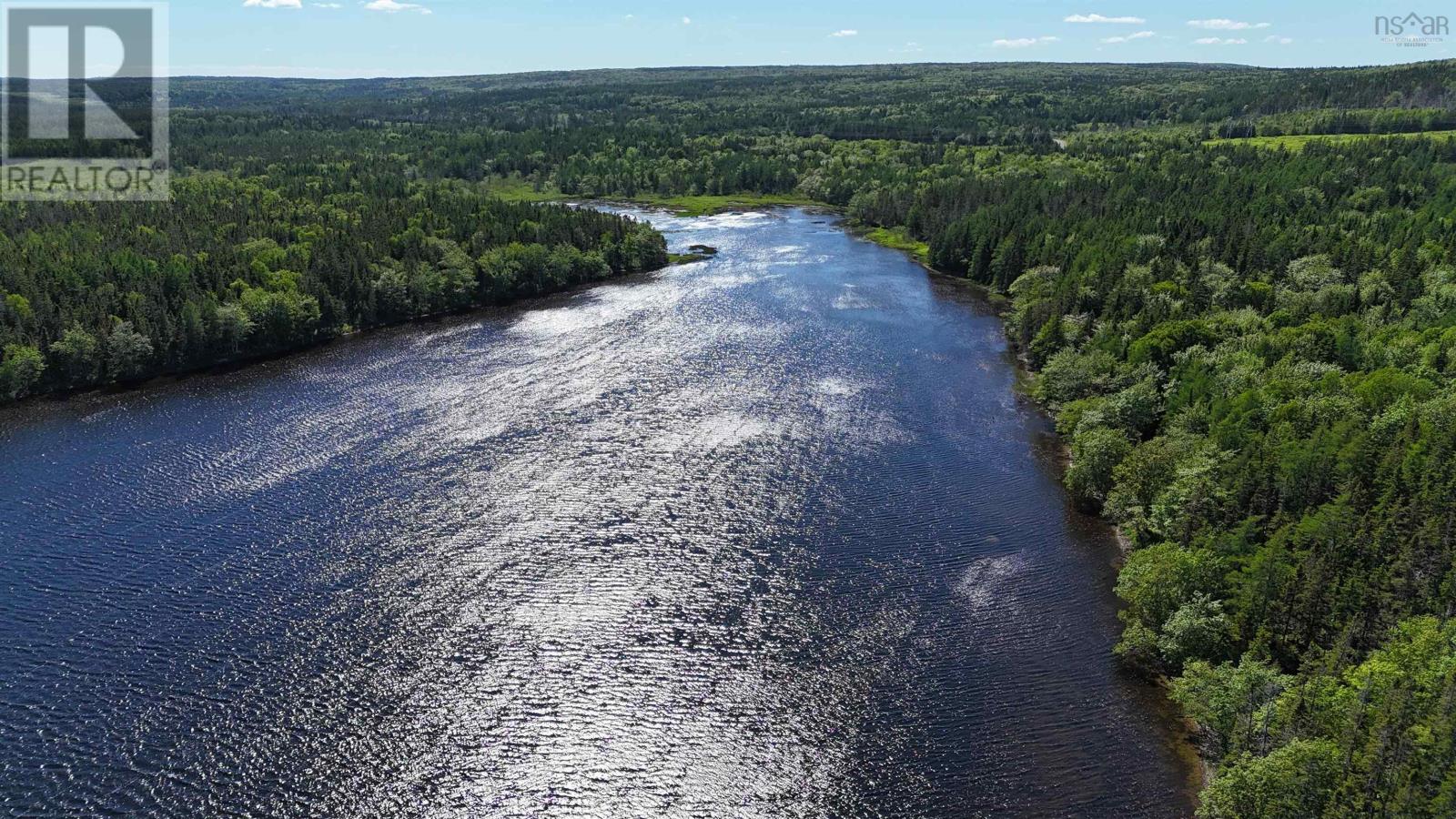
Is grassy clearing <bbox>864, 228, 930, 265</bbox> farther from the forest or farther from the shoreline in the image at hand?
the shoreline

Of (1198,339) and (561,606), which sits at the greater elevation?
(1198,339)

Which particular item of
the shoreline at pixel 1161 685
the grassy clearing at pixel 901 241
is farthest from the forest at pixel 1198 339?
the grassy clearing at pixel 901 241

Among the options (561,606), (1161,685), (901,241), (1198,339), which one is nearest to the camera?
(1161,685)

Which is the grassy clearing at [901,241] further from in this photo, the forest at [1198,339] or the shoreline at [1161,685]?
the shoreline at [1161,685]

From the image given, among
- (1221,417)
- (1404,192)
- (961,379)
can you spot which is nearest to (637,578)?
(1221,417)

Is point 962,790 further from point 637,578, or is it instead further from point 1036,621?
point 637,578

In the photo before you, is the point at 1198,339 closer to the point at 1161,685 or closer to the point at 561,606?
the point at 1161,685

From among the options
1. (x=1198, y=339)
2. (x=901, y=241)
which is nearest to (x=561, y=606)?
(x=1198, y=339)
